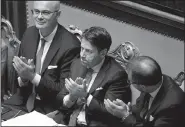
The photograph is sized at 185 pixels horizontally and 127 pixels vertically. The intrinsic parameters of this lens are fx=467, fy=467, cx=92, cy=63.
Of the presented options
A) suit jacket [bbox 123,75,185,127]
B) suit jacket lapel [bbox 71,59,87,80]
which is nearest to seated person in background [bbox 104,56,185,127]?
suit jacket [bbox 123,75,185,127]

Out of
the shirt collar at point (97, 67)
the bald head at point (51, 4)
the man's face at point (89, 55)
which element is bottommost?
the shirt collar at point (97, 67)

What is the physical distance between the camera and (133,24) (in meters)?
3.07

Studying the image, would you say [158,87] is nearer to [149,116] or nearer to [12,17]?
[149,116]

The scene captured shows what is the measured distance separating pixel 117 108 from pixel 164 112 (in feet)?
0.94

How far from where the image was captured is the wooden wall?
9.92ft

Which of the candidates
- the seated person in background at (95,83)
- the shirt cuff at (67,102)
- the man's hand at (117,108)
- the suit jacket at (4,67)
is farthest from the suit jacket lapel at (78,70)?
the suit jacket at (4,67)

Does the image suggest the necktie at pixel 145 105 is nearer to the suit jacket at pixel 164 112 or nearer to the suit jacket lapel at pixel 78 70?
the suit jacket at pixel 164 112

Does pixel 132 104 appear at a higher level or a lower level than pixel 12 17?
lower

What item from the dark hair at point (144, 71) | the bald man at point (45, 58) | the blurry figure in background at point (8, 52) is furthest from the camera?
the blurry figure in background at point (8, 52)

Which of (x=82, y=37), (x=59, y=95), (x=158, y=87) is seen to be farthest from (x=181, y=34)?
(x=59, y=95)

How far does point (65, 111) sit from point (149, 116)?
546 mm

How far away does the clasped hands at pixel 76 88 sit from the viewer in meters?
2.84

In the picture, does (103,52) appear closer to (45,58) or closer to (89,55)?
(89,55)

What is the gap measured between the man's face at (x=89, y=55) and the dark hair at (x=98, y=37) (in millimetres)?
27
